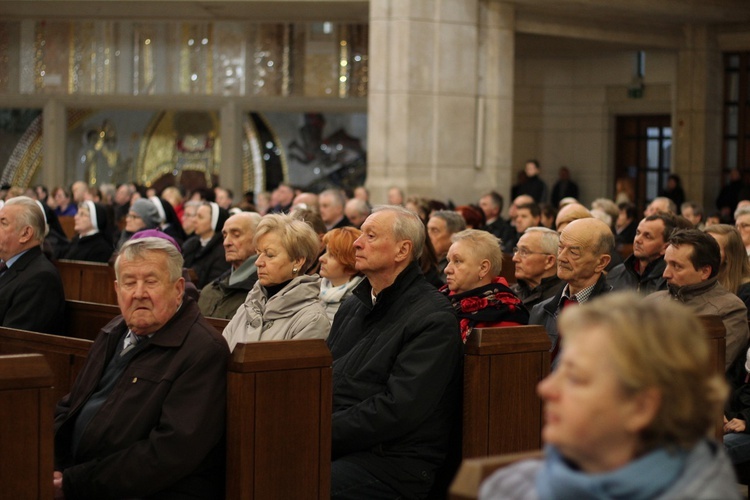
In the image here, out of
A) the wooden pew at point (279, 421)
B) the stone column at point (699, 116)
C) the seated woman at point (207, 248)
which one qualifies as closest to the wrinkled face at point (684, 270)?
the wooden pew at point (279, 421)

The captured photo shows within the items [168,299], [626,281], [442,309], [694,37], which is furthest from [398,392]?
[694,37]

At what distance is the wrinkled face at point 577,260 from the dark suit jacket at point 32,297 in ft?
7.80

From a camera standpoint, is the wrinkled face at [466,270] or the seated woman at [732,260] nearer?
the wrinkled face at [466,270]

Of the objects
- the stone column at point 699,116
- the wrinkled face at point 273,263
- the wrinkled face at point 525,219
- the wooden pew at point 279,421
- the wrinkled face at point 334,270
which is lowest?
the wooden pew at point 279,421

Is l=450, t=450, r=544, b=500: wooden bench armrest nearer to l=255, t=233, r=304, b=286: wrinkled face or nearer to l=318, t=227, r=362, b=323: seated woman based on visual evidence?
l=255, t=233, r=304, b=286: wrinkled face

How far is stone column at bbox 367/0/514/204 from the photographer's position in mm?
14273

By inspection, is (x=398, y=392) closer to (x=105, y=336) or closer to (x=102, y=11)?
(x=105, y=336)

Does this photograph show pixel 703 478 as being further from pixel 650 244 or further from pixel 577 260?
pixel 650 244

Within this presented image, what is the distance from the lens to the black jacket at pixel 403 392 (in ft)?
13.2

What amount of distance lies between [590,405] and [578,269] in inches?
136

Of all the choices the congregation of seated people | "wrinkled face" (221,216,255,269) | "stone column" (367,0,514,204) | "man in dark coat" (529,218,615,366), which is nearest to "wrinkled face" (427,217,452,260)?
the congregation of seated people

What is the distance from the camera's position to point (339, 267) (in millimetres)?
5691

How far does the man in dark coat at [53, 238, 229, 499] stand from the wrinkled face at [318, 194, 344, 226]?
6.83 m

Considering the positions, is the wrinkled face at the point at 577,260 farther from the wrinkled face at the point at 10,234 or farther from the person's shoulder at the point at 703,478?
the person's shoulder at the point at 703,478
